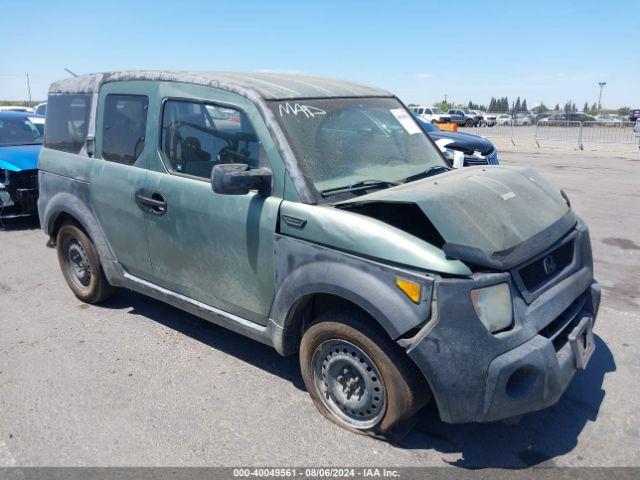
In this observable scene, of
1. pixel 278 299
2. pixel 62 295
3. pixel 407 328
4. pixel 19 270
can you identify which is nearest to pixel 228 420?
pixel 278 299

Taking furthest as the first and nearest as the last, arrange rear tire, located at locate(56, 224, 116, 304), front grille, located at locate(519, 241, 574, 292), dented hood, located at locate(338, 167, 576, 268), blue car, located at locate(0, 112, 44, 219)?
blue car, located at locate(0, 112, 44, 219) → rear tire, located at locate(56, 224, 116, 304) → front grille, located at locate(519, 241, 574, 292) → dented hood, located at locate(338, 167, 576, 268)

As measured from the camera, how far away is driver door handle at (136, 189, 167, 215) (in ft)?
12.4

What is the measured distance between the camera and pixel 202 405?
11.3 feet

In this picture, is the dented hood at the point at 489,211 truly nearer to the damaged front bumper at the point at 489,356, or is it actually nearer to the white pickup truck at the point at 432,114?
the damaged front bumper at the point at 489,356

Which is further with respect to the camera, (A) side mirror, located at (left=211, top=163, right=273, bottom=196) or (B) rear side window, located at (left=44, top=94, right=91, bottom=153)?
(B) rear side window, located at (left=44, top=94, right=91, bottom=153)

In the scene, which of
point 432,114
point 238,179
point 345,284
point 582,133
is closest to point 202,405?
point 345,284

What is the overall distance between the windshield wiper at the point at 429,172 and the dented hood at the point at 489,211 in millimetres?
147

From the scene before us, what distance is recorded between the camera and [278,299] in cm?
323

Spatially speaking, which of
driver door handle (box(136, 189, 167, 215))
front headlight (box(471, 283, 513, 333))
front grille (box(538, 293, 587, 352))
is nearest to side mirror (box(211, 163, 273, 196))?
driver door handle (box(136, 189, 167, 215))

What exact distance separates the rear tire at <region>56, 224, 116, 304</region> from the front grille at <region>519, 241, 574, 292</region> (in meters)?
3.51

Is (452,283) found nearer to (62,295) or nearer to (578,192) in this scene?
(62,295)

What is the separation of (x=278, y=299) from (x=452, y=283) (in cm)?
112

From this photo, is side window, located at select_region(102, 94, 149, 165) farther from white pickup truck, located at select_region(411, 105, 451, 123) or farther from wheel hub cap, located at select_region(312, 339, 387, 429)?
white pickup truck, located at select_region(411, 105, 451, 123)

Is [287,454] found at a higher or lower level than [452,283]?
lower
